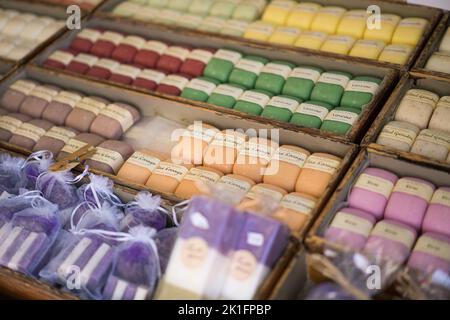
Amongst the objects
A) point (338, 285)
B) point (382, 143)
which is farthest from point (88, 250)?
point (382, 143)

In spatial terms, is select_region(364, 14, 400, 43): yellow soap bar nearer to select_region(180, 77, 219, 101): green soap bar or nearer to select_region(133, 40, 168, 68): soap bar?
select_region(180, 77, 219, 101): green soap bar

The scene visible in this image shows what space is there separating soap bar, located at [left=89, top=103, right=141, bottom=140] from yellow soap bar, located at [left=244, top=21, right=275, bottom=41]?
83 centimetres

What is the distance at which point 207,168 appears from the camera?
215 centimetres

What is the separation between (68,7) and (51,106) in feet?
3.09

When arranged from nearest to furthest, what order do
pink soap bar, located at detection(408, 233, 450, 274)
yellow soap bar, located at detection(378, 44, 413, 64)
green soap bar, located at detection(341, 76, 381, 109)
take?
pink soap bar, located at detection(408, 233, 450, 274), green soap bar, located at detection(341, 76, 381, 109), yellow soap bar, located at detection(378, 44, 413, 64)

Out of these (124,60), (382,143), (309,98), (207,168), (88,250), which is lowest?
(88,250)

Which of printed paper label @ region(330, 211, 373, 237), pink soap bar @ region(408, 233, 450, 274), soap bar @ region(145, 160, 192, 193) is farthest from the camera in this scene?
soap bar @ region(145, 160, 192, 193)

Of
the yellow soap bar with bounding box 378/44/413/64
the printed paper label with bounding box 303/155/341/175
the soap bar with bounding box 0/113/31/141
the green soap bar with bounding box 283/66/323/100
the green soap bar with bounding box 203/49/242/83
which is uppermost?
the yellow soap bar with bounding box 378/44/413/64

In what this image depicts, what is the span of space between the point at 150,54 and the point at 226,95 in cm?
66

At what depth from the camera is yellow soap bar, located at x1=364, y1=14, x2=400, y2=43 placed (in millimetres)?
2637

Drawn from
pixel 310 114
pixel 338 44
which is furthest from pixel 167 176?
pixel 338 44

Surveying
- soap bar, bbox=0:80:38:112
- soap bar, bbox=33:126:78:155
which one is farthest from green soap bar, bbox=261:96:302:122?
soap bar, bbox=0:80:38:112

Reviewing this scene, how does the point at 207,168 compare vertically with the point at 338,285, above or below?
above
